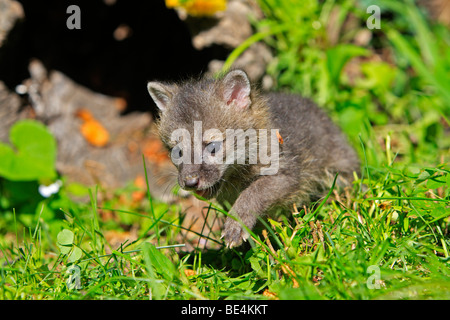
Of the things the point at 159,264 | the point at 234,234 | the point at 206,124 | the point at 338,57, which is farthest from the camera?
the point at 338,57

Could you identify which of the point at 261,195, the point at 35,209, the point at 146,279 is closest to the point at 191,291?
the point at 146,279

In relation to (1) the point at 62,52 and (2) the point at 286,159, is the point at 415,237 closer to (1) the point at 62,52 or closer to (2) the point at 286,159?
(2) the point at 286,159

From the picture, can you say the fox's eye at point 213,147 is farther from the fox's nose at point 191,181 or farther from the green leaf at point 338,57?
the green leaf at point 338,57

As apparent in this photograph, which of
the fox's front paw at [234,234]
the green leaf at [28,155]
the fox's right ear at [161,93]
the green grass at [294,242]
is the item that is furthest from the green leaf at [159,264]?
the green leaf at [28,155]

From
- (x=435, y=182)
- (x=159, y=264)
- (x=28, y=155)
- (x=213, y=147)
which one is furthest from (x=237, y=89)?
(x=28, y=155)

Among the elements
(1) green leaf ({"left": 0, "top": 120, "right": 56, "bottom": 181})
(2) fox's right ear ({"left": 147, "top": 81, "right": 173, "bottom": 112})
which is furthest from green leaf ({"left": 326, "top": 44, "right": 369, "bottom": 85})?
(1) green leaf ({"left": 0, "top": 120, "right": 56, "bottom": 181})

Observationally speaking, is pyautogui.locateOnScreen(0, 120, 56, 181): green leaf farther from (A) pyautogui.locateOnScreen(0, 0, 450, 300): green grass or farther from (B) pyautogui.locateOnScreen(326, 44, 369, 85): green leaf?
(B) pyautogui.locateOnScreen(326, 44, 369, 85): green leaf

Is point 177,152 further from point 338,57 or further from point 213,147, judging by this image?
point 338,57
